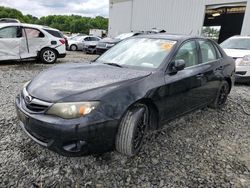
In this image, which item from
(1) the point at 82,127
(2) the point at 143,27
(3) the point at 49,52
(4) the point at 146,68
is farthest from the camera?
(2) the point at 143,27

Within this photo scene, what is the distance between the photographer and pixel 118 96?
7.95ft

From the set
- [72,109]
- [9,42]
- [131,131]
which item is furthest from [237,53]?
[9,42]

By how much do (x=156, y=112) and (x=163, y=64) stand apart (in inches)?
24.8

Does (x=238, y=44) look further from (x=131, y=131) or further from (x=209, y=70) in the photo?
(x=131, y=131)

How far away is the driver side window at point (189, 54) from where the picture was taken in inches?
133

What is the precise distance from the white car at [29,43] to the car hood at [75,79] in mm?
6423

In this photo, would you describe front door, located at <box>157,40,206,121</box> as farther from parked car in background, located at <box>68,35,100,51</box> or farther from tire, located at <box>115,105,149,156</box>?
parked car in background, located at <box>68,35,100,51</box>

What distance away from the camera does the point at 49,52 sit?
9633 mm

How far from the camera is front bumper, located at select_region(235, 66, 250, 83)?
21.9 ft

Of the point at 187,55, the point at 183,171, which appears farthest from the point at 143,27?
the point at 183,171

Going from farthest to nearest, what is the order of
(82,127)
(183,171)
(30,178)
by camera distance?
(183,171) → (30,178) → (82,127)

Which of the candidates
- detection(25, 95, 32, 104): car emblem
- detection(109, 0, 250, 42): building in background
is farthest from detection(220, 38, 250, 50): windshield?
detection(25, 95, 32, 104): car emblem

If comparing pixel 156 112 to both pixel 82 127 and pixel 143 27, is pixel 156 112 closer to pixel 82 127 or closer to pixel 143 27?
pixel 82 127

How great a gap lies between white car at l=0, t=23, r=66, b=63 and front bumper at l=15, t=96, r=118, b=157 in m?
7.18
